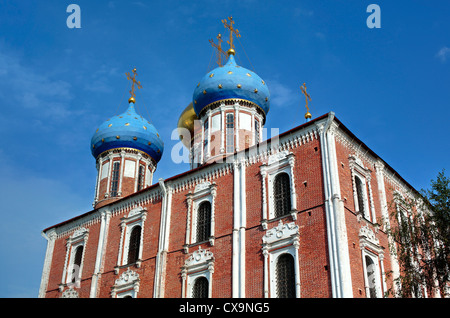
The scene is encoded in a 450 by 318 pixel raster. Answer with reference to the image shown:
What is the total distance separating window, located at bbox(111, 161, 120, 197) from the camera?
27.7 meters

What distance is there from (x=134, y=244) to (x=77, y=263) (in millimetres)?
3458

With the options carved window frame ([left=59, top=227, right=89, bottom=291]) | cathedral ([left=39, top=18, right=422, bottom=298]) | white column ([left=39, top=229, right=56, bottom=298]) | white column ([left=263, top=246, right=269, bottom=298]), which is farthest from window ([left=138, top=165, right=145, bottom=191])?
white column ([left=263, top=246, right=269, bottom=298])

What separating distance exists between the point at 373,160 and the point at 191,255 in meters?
7.36

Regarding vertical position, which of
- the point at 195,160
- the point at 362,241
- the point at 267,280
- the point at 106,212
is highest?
the point at 195,160

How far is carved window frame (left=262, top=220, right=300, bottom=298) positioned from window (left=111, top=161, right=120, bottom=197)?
11598 mm

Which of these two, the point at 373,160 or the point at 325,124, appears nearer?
the point at 325,124

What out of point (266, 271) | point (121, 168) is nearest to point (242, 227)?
point (266, 271)

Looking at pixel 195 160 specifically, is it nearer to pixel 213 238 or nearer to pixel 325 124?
pixel 213 238

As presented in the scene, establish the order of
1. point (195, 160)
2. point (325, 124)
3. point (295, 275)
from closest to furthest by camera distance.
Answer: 1. point (295, 275)
2. point (325, 124)
3. point (195, 160)

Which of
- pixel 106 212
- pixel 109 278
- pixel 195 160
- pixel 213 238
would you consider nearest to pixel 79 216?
pixel 106 212

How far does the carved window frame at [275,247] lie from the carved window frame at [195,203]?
2554 mm

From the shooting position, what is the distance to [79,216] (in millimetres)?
25109

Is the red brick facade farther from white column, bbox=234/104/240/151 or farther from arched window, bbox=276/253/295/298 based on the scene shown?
white column, bbox=234/104/240/151

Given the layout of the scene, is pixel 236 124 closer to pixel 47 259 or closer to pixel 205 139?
pixel 205 139
